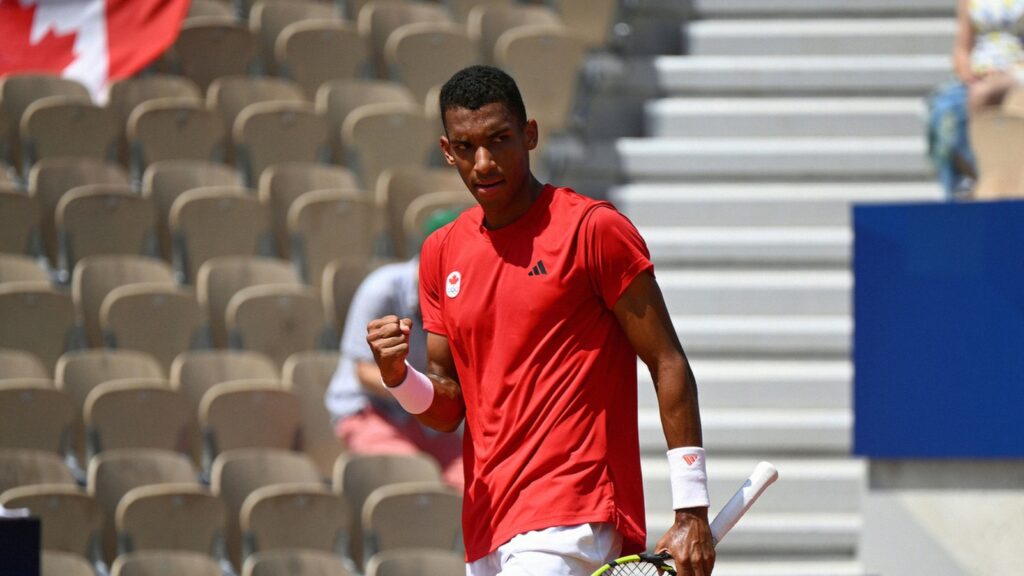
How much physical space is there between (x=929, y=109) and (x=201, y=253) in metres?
3.14

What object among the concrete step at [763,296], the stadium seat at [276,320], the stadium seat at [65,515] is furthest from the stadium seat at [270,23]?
the stadium seat at [65,515]

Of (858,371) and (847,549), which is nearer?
(858,371)

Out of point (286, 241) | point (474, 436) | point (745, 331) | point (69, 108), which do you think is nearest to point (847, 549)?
point (745, 331)

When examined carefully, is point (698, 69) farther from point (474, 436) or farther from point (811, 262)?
point (474, 436)

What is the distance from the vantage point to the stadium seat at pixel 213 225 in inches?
294

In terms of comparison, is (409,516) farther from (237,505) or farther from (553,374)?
(553,374)

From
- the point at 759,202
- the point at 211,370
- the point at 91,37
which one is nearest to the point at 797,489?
the point at 759,202

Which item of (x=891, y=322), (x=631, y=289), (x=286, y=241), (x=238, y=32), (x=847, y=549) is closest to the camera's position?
(x=631, y=289)

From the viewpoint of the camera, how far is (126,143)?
26.9ft

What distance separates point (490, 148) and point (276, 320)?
13.1 feet

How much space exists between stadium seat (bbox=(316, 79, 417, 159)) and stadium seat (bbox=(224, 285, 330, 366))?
55.0 inches

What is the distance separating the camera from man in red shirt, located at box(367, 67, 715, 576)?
10.6 ft

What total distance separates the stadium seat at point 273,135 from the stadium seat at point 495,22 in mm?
1266

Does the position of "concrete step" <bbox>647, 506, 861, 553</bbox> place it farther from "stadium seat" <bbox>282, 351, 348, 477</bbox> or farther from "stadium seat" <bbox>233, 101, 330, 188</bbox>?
"stadium seat" <bbox>233, 101, 330, 188</bbox>
